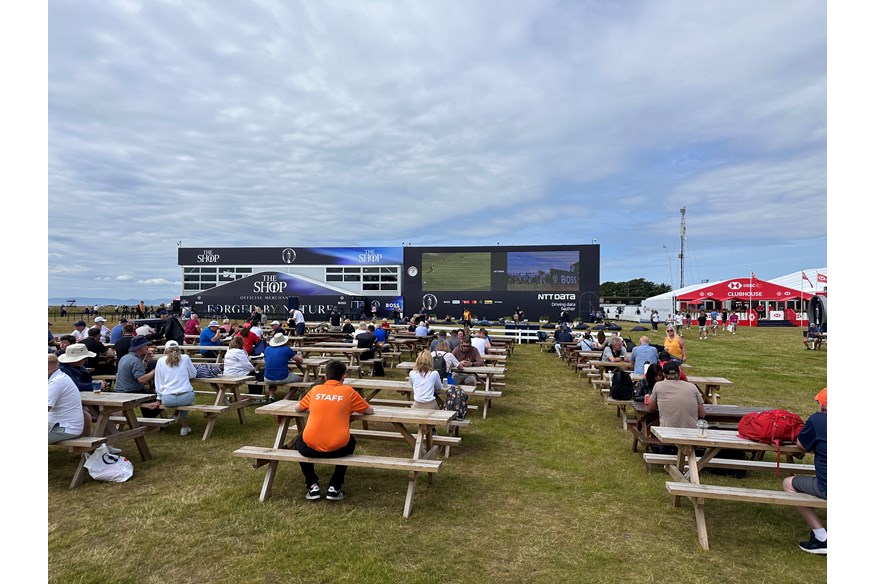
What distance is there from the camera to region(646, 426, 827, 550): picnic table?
371cm

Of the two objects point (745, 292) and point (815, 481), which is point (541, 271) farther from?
point (815, 481)

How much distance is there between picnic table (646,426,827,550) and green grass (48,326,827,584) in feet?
0.81

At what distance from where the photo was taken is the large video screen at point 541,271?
32.7m

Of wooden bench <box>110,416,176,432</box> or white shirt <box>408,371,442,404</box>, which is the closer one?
wooden bench <box>110,416,176,432</box>

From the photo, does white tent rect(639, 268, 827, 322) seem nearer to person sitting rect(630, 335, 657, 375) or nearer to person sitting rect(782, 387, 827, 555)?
person sitting rect(630, 335, 657, 375)

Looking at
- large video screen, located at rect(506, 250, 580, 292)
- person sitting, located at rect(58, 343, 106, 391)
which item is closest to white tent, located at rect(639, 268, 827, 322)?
large video screen, located at rect(506, 250, 580, 292)

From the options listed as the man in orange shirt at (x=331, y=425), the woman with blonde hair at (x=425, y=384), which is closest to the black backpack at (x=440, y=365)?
the woman with blonde hair at (x=425, y=384)

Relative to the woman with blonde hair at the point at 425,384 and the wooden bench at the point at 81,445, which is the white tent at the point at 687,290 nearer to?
the woman with blonde hair at the point at 425,384

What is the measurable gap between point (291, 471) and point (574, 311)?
1177 inches

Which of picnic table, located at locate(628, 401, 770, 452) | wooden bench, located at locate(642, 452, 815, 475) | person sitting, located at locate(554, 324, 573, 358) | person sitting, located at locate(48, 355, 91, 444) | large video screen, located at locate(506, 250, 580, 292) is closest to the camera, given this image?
wooden bench, located at locate(642, 452, 815, 475)

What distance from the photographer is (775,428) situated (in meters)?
4.21

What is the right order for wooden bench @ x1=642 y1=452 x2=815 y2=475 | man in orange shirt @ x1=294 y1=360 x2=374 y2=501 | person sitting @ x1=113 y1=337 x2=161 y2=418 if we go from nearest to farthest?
man in orange shirt @ x1=294 y1=360 x2=374 y2=501 < wooden bench @ x1=642 y1=452 x2=815 y2=475 < person sitting @ x1=113 y1=337 x2=161 y2=418

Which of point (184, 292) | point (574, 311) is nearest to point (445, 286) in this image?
point (574, 311)

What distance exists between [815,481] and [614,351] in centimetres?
711
